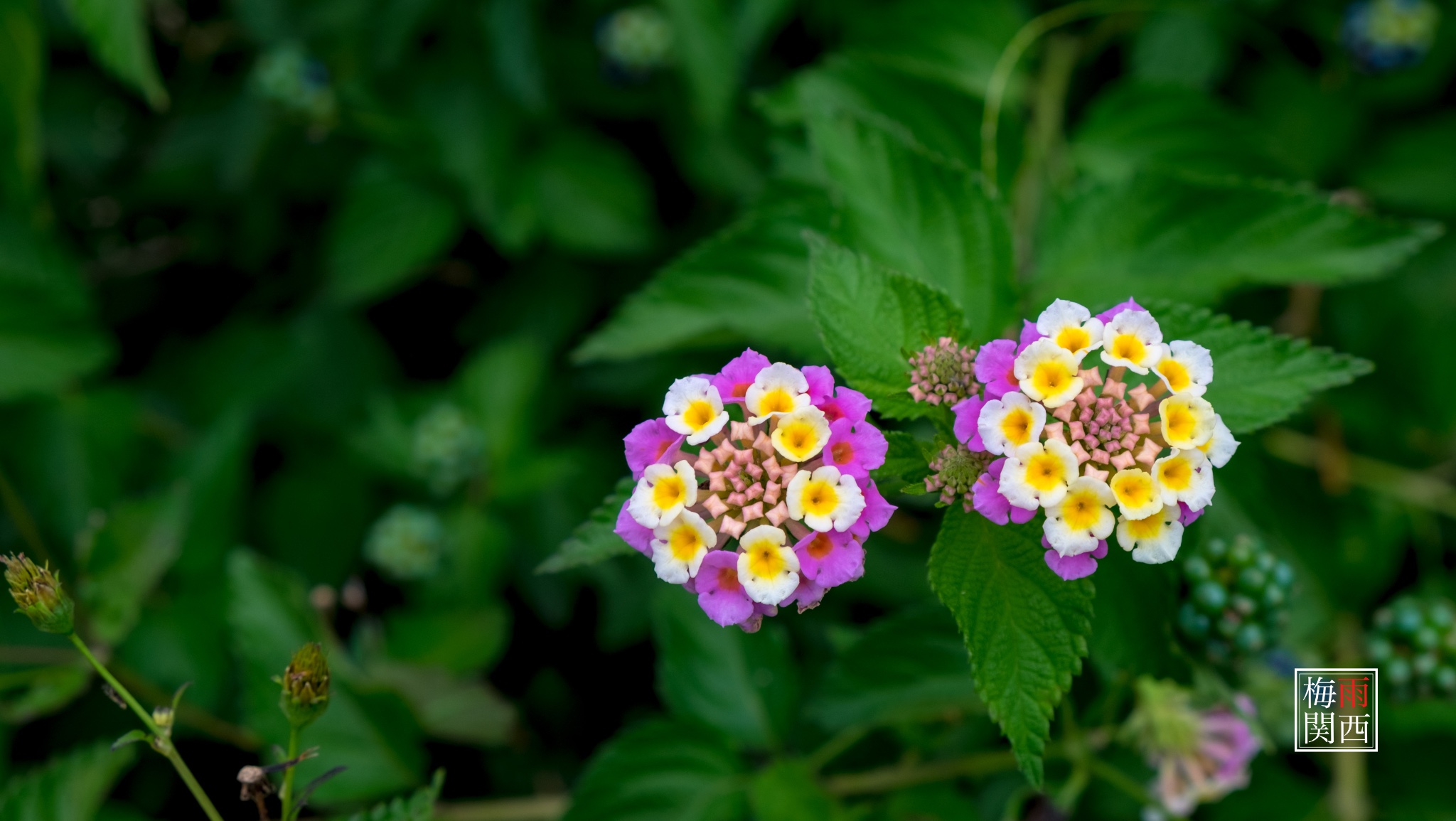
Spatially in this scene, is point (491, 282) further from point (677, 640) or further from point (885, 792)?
point (885, 792)

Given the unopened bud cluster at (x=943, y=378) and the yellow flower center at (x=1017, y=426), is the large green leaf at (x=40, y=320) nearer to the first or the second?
the unopened bud cluster at (x=943, y=378)

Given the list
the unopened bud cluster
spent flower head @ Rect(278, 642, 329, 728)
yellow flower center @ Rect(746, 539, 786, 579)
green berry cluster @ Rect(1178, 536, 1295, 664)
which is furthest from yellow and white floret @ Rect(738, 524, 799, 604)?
green berry cluster @ Rect(1178, 536, 1295, 664)

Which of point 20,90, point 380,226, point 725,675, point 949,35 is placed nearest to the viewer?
point 725,675

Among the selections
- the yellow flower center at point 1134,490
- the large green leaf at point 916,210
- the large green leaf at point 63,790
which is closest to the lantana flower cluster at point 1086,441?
the yellow flower center at point 1134,490

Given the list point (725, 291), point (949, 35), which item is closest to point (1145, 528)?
point (725, 291)

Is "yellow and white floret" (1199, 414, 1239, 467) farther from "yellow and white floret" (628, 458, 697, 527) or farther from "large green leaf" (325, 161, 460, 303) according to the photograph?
"large green leaf" (325, 161, 460, 303)

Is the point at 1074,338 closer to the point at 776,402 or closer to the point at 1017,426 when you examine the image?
the point at 1017,426

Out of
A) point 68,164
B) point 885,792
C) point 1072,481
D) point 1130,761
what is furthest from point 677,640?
point 68,164
